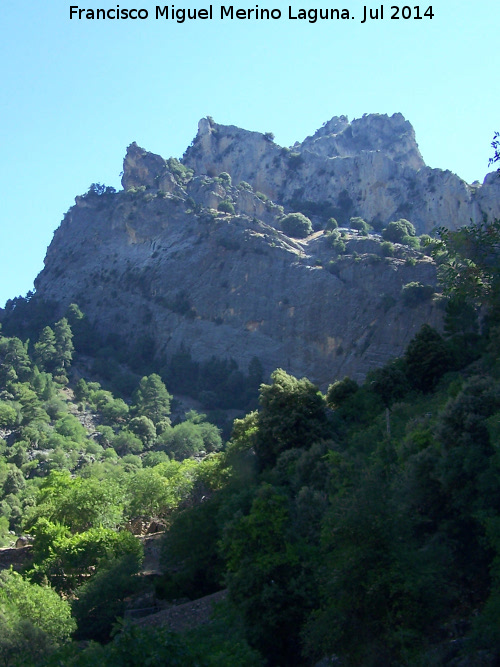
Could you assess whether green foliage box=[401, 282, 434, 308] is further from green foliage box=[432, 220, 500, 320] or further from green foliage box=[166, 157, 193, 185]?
green foliage box=[166, 157, 193, 185]

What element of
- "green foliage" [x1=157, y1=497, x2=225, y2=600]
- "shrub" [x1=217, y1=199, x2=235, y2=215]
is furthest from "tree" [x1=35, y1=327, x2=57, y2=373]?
"green foliage" [x1=157, y1=497, x2=225, y2=600]

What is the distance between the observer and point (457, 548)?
54.7 feet

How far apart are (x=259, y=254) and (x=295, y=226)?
13.0 metres

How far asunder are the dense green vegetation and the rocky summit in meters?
31.5

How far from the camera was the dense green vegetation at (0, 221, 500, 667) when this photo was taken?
13812 mm

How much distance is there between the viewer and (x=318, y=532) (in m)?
20.8

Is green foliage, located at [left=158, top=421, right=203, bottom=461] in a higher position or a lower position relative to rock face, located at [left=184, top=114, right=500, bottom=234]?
lower

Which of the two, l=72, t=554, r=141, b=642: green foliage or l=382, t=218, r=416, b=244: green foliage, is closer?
l=72, t=554, r=141, b=642: green foliage

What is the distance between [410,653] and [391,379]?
25.0 meters

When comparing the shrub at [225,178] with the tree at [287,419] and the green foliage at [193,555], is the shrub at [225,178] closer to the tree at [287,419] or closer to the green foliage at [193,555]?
the tree at [287,419]

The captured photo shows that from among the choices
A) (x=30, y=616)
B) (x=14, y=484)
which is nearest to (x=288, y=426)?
(x=30, y=616)

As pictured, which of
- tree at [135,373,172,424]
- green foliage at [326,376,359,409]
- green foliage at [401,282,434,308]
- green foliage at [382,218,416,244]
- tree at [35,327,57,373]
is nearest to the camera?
green foliage at [326,376,359,409]

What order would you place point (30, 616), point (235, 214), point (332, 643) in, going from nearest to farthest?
point (332, 643) < point (30, 616) < point (235, 214)

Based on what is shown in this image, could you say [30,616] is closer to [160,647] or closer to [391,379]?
[160,647]
